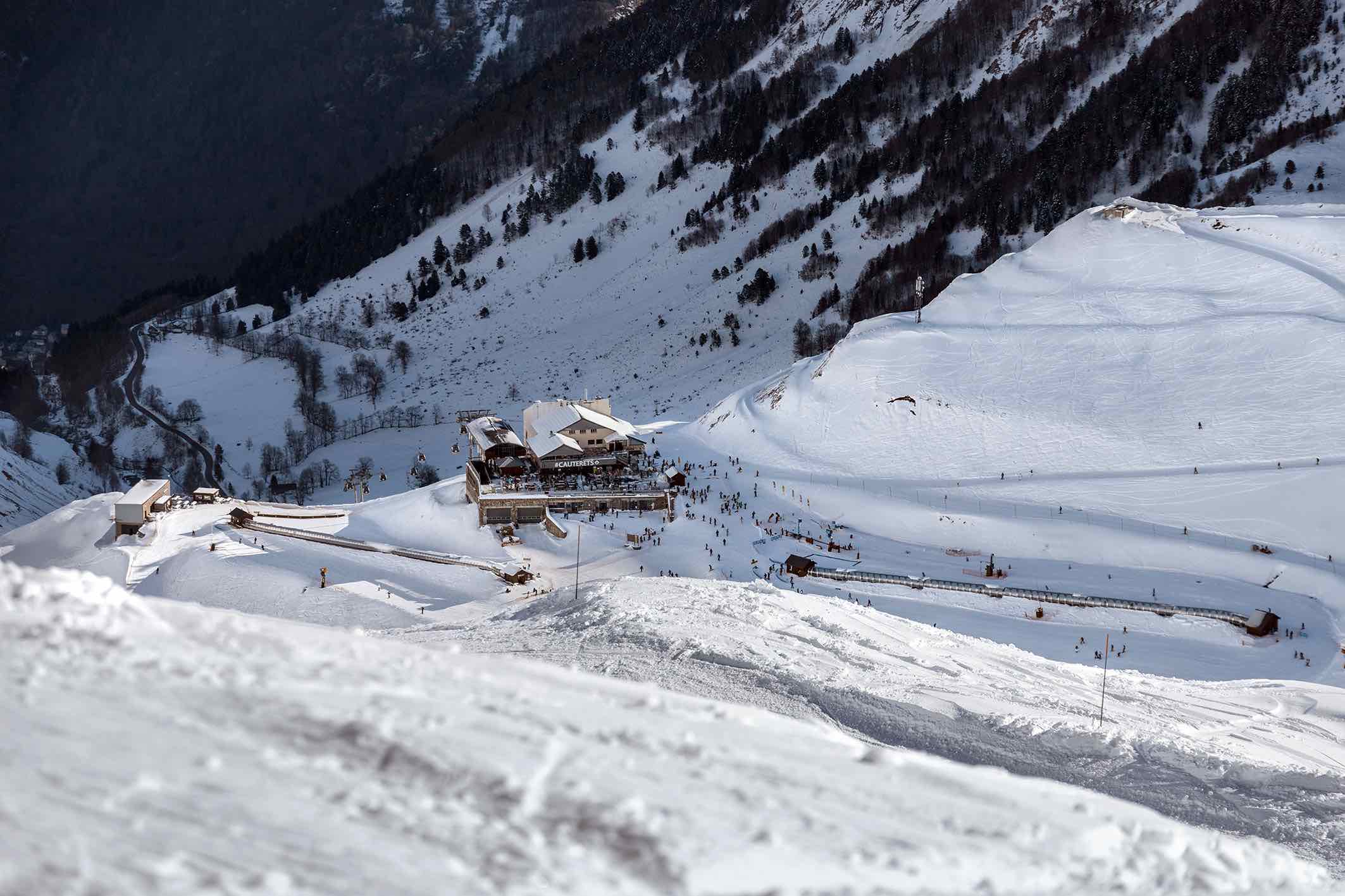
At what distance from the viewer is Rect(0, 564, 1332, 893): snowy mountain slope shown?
18.6 ft

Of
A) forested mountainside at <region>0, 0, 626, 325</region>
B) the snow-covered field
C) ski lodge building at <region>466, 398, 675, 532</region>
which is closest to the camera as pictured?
the snow-covered field

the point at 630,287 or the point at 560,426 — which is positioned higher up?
the point at 630,287

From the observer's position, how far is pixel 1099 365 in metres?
39.3

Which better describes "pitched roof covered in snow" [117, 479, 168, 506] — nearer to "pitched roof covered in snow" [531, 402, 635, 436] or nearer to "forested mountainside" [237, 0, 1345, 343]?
"pitched roof covered in snow" [531, 402, 635, 436]

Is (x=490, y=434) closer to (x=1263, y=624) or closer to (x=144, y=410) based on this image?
(x=1263, y=624)

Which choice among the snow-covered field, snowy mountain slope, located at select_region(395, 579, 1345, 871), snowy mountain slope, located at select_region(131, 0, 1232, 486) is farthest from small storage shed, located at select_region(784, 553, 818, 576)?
snowy mountain slope, located at select_region(131, 0, 1232, 486)

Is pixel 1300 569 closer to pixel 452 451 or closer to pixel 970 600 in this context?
pixel 970 600

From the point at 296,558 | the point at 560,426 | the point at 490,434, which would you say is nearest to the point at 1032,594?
the point at 560,426

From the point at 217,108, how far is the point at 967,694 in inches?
7733

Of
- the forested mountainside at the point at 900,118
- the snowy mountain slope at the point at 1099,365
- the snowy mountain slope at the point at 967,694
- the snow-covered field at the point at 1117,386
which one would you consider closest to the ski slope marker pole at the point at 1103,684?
the snowy mountain slope at the point at 967,694

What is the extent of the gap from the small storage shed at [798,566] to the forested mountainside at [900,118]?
124 feet

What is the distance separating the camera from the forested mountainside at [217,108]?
158m

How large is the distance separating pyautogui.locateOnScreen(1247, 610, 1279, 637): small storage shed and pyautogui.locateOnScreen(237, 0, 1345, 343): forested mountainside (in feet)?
127

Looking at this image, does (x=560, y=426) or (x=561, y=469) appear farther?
(x=560, y=426)
